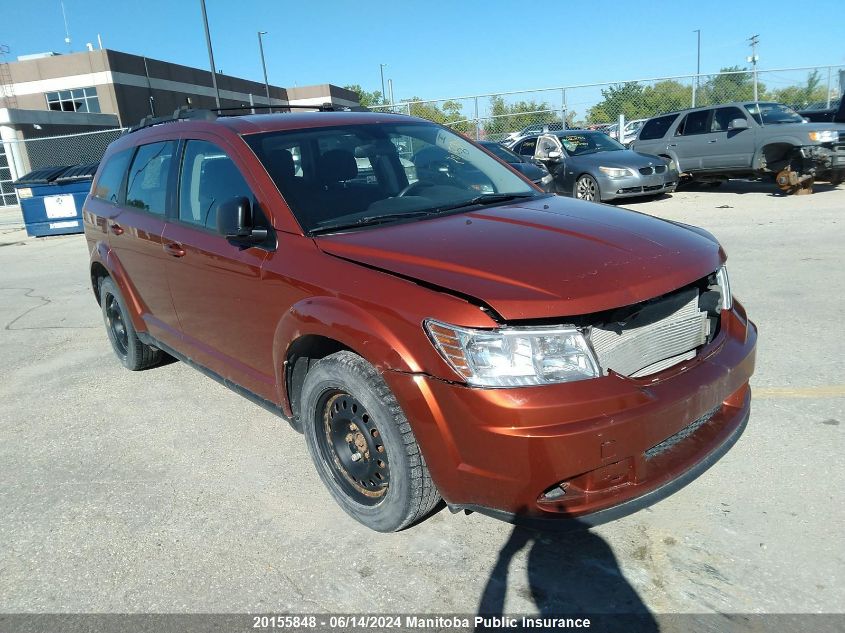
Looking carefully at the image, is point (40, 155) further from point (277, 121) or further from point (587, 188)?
point (277, 121)

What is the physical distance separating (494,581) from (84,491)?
2.27 meters

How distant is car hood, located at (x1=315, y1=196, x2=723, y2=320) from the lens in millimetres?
2381

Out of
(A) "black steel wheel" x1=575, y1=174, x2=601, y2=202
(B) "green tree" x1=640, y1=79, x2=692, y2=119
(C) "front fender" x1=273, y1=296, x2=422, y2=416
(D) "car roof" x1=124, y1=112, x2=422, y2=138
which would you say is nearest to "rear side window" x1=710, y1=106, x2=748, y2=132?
(A) "black steel wheel" x1=575, y1=174, x2=601, y2=202

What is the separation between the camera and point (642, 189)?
12594mm

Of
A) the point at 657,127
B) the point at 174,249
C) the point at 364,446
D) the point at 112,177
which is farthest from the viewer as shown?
the point at 657,127

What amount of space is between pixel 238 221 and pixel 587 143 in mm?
12018

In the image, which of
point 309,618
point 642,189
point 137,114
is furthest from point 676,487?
point 137,114

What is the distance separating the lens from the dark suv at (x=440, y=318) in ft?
7.61

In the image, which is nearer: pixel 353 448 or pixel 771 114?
pixel 353 448

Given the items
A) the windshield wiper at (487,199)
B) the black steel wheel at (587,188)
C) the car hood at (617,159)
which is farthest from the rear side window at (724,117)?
the windshield wiper at (487,199)

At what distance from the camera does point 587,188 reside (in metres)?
12.8

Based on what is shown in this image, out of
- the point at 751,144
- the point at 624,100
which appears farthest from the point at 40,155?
the point at 751,144

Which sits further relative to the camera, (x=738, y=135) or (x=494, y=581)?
(x=738, y=135)

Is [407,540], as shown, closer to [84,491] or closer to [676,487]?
[676,487]
